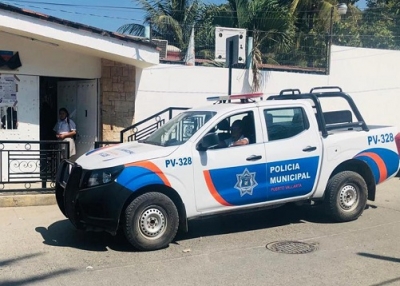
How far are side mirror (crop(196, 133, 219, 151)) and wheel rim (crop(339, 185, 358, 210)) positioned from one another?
7.72 feet

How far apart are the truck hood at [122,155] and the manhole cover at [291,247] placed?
72.7 inches

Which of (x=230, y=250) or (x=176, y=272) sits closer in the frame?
(x=176, y=272)

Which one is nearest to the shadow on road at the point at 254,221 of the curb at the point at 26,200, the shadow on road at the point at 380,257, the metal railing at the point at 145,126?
the shadow on road at the point at 380,257

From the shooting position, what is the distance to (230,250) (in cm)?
658

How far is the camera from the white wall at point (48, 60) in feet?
36.2

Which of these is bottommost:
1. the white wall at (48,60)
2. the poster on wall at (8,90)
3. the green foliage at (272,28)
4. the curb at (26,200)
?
the curb at (26,200)

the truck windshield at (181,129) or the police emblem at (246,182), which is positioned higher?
the truck windshield at (181,129)

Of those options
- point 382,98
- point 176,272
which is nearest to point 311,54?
point 382,98

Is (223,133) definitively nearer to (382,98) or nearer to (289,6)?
(382,98)

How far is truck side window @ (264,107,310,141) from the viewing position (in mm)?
7359

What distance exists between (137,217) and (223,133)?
174 cm

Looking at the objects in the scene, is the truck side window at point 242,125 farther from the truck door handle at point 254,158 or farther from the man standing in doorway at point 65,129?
the man standing in doorway at point 65,129

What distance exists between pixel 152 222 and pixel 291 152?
228cm

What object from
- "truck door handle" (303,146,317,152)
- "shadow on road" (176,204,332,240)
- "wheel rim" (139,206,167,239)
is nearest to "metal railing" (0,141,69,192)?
"shadow on road" (176,204,332,240)
